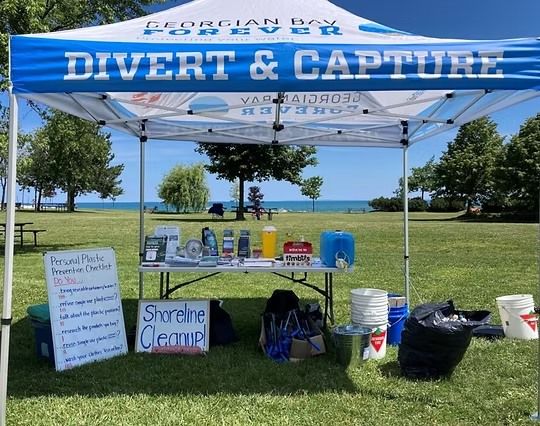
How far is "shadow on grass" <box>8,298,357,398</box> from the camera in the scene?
3934 mm

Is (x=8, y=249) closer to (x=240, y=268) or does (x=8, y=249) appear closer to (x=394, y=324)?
(x=240, y=268)

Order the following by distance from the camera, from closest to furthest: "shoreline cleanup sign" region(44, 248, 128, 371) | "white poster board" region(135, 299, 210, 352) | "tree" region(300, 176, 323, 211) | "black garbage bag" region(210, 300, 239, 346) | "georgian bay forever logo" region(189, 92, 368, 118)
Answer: "shoreline cleanup sign" region(44, 248, 128, 371) → "white poster board" region(135, 299, 210, 352) → "georgian bay forever logo" region(189, 92, 368, 118) → "black garbage bag" region(210, 300, 239, 346) → "tree" region(300, 176, 323, 211)

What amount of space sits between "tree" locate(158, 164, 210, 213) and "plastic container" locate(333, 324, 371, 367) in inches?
1470

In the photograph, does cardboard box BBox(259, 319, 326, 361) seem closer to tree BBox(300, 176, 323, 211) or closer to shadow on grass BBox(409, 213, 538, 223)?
shadow on grass BBox(409, 213, 538, 223)

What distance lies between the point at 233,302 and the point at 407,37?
457 cm

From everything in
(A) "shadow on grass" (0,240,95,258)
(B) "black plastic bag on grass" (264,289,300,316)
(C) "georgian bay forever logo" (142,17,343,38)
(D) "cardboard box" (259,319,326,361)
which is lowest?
(D) "cardboard box" (259,319,326,361)

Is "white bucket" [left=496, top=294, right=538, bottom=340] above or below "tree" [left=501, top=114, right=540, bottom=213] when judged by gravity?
below

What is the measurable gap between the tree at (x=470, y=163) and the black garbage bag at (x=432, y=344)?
42445 mm

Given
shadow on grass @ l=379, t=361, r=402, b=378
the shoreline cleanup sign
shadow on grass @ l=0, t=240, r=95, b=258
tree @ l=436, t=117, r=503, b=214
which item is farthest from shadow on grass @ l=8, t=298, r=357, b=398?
tree @ l=436, t=117, r=503, b=214

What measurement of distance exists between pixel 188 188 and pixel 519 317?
1459 inches

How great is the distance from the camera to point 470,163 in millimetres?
46125

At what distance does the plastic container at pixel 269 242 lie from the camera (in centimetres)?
521

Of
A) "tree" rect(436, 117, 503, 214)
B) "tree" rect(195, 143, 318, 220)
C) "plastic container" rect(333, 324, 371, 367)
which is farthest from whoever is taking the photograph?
"tree" rect(436, 117, 503, 214)

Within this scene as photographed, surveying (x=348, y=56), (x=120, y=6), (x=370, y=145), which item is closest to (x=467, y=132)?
(x=120, y=6)
